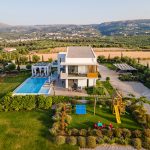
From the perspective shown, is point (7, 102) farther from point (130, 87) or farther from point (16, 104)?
point (130, 87)

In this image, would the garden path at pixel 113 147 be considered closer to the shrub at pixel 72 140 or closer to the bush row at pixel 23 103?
the shrub at pixel 72 140

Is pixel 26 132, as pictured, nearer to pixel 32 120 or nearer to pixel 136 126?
pixel 32 120

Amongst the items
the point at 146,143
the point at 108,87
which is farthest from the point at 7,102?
the point at 108,87

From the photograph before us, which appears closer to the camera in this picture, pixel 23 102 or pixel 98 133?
pixel 98 133

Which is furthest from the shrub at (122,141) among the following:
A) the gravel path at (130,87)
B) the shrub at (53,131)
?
the gravel path at (130,87)

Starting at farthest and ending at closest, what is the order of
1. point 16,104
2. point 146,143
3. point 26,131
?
point 16,104 → point 26,131 → point 146,143

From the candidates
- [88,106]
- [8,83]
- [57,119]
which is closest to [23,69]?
[8,83]

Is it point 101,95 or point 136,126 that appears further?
point 101,95
